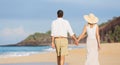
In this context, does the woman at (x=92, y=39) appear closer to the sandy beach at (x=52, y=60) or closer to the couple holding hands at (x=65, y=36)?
the couple holding hands at (x=65, y=36)

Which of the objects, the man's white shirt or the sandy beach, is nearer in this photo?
the man's white shirt

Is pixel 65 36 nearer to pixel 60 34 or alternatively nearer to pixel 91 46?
pixel 60 34

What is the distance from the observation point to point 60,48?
12492mm

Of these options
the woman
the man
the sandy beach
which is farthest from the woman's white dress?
the sandy beach

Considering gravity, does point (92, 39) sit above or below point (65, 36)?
below

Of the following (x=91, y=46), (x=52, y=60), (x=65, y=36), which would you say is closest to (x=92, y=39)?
(x=91, y=46)

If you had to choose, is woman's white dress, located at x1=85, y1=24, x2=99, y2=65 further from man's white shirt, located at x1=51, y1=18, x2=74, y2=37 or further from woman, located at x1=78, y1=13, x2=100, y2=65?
man's white shirt, located at x1=51, y1=18, x2=74, y2=37

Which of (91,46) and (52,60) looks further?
(52,60)

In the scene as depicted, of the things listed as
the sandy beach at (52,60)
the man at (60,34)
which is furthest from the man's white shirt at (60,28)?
the sandy beach at (52,60)

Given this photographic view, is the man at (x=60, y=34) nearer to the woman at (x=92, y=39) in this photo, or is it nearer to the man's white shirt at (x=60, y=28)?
the man's white shirt at (x=60, y=28)

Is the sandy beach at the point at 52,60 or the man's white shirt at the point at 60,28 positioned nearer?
the man's white shirt at the point at 60,28

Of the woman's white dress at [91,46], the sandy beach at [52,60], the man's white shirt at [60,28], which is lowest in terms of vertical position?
the sandy beach at [52,60]

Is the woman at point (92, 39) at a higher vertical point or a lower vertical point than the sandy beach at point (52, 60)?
higher

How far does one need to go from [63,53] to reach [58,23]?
2.84 ft
